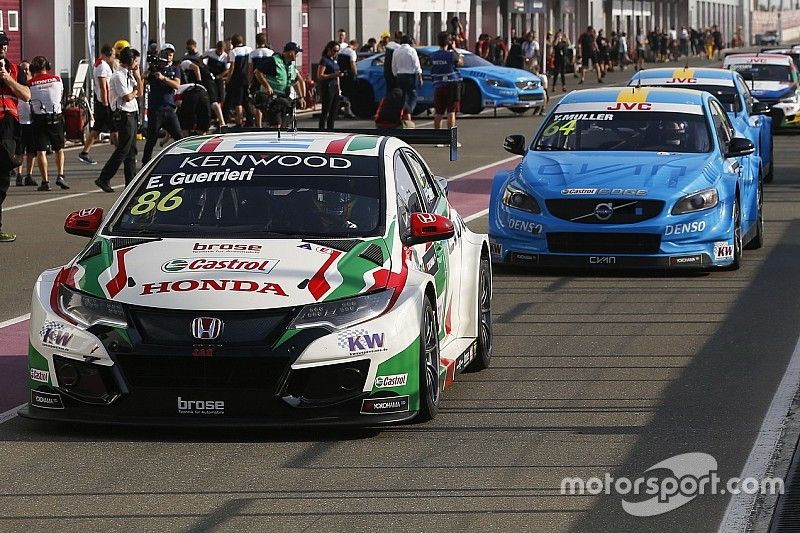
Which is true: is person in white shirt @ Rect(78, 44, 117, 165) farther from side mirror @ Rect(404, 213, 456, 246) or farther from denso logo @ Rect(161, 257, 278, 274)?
denso logo @ Rect(161, 257, 278, 274)

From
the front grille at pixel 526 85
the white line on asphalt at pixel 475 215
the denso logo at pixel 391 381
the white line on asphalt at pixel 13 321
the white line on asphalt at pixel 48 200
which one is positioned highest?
the front grille at pixel 526 85

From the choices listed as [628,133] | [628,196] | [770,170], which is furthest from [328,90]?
[628,196]

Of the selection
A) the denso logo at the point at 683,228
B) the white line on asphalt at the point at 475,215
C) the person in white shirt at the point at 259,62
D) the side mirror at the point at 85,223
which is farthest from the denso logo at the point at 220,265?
the person in white shirt at the point at 259,62

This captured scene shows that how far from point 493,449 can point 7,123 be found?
969 centimetres

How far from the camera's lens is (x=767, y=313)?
11.4 m

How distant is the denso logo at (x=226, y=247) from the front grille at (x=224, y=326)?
1.82ft

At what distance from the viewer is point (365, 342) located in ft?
24.2

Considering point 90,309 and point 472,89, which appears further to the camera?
point 472,89

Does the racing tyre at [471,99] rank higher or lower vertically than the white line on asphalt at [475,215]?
higher

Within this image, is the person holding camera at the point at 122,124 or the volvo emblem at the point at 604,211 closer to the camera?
the volvo emblem at the point at 604,211

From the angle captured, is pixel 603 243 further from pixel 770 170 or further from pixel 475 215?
pixel 770 170

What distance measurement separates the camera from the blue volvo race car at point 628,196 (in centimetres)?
1307

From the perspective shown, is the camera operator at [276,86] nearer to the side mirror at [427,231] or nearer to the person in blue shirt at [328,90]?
the person in blue shirt at [328,90]

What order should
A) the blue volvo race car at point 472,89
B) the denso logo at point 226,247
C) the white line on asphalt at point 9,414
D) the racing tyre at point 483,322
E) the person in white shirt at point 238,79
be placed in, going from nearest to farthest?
the denso logo at point 226,247
the white line on asphalt at point 9,414
the racing tyre at point 483,322
the person in white shirt at point 238,79
the blue volvo race car at point 472,89
